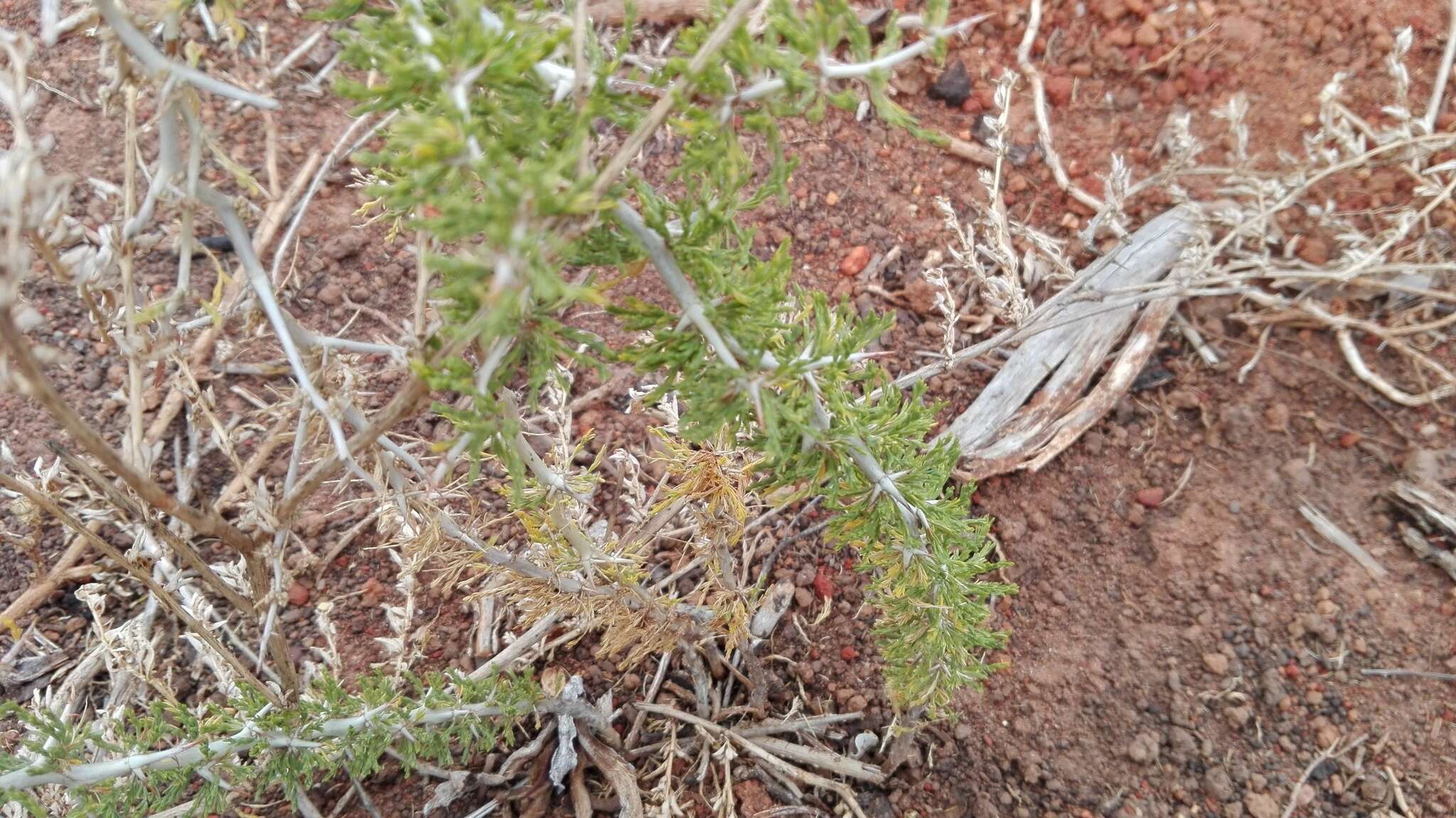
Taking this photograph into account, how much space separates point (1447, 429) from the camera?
3.16 m

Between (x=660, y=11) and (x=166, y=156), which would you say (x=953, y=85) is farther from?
(x=166, y=156)

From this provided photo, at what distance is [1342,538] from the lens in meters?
3.01

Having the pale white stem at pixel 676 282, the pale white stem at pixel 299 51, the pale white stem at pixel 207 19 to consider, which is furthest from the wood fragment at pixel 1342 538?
the pale white stem at pixel 207 19

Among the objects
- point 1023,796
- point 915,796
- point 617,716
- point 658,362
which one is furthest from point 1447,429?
point 658,362

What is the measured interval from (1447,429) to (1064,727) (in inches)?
67.2

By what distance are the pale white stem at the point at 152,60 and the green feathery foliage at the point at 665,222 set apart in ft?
0.45

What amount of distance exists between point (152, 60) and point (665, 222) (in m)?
0.68

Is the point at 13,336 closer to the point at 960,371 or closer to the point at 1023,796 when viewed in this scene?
the point at 1023,796

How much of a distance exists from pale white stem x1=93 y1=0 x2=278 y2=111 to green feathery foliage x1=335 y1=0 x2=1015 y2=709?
0.14m

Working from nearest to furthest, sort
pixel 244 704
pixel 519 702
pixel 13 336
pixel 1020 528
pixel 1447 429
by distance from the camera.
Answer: pixel 13 336 < pixel 244 704 < pixel 519 702 < pixel 1020 528 < pixel 1447 429

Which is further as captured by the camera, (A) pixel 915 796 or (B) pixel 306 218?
(B) pixel 306 218

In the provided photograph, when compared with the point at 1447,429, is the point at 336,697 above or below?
above

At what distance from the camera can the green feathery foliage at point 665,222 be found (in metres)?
1.05

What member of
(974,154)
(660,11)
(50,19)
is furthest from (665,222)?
(660,11)
